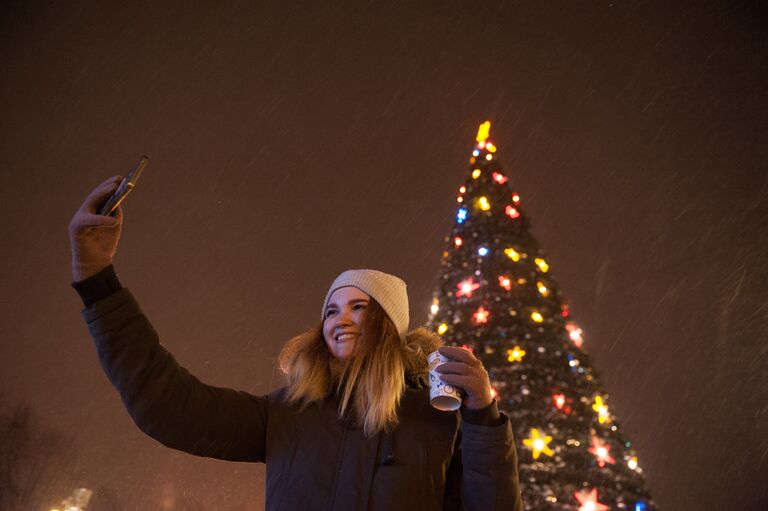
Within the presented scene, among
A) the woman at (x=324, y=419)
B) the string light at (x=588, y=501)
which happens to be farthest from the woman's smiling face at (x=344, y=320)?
the string light at (x=588, y=501)

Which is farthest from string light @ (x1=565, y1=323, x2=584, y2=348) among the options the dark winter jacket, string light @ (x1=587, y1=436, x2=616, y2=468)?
the dark winter jacket

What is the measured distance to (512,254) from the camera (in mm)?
10500

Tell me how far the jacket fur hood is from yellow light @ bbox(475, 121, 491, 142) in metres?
10.0

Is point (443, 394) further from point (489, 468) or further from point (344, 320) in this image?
point (344, 320)

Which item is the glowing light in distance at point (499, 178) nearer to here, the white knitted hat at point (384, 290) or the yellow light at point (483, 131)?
the yellow light at point (483, 131)

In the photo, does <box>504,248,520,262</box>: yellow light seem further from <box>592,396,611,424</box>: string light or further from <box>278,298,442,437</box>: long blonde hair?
<box>278,298,442,437</box>: long blonde hair

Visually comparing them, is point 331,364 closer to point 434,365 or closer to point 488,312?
point 434,365

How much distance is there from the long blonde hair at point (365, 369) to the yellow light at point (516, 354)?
7.42 metres

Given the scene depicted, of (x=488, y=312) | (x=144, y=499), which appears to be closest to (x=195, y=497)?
(x=144, y=499)

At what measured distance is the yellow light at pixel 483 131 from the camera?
11.9m

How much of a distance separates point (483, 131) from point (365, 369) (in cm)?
1080

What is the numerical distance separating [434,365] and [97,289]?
1.29 meters

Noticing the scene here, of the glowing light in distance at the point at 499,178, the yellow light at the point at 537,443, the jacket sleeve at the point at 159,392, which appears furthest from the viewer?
the glowing light in distance at the point at 499,178

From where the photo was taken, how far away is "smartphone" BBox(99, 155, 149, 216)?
1.72 meters
